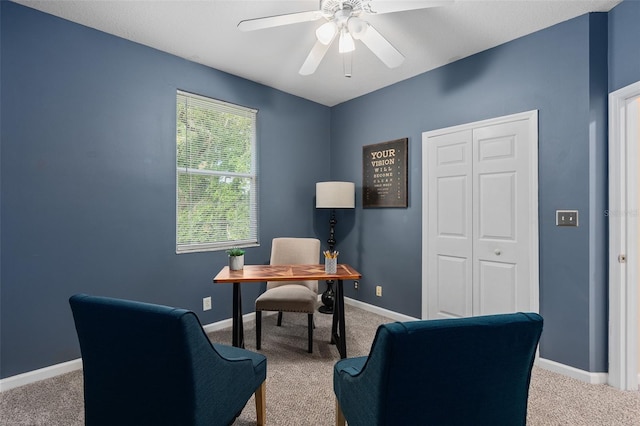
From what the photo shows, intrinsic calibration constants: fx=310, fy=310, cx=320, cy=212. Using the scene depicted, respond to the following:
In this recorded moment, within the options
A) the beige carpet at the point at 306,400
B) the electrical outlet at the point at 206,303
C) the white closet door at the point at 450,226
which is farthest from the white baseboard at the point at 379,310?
the electrical outlet at the point at 206,303

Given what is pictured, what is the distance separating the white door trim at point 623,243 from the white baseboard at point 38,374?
3.93 m

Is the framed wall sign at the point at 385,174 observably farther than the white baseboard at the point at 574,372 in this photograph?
Yes

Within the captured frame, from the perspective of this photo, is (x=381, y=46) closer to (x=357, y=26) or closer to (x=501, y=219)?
(x=357, y=26)

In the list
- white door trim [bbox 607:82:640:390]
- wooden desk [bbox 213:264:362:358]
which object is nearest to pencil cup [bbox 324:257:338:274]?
wooden desk [bbox 213:264:362:358]

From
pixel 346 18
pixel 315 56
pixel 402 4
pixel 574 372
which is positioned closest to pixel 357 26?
pixel 346 18

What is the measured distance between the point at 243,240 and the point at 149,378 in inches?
90.7

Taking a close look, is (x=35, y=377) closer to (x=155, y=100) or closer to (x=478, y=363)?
(x=155, y=100)

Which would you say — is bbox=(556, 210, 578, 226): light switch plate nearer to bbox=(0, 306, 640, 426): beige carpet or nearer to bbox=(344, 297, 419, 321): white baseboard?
bbox=(0, 306, 640, 426): beige carpet

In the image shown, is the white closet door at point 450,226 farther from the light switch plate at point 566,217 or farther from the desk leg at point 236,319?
the desk leg at point 236,319

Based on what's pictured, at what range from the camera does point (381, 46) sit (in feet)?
6.86

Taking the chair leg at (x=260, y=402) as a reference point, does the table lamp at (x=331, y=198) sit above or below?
above

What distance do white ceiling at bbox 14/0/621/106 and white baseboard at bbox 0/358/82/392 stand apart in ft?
8.41

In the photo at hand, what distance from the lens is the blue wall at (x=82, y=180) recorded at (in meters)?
2.12

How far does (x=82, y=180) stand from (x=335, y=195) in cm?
233
